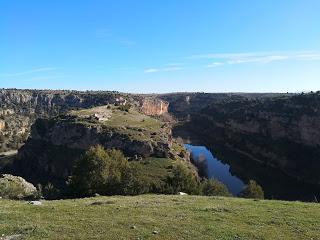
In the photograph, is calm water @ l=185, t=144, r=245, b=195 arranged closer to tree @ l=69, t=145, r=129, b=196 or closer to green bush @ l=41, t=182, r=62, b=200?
green bush @ l=41, t=182, r=62, b=200

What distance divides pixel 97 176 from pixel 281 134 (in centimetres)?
11388

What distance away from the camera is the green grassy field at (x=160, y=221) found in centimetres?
1945

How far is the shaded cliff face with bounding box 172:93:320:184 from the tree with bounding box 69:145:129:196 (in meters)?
79.3

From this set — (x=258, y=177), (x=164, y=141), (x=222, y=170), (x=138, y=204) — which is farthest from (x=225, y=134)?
(x=138, y=204)

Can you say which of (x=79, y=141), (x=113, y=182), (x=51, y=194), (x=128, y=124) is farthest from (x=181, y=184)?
(x=128, y=124)

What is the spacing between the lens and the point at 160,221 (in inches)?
848

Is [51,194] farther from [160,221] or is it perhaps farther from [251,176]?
[251,176]

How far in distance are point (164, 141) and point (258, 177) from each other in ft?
110

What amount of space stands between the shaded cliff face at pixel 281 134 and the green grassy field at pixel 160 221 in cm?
10112

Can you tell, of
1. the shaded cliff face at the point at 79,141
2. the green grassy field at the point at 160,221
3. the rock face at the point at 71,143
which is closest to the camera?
the green grassy field at the point at 160,221

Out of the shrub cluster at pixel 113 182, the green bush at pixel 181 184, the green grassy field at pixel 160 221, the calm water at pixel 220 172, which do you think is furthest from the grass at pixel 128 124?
the green grassy field at pixel 160 221

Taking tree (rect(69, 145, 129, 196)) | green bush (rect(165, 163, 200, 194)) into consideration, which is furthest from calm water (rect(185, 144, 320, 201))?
tree (rect(69, 145, 129, 196))

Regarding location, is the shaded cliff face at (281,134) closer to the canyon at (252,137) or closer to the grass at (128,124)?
the canyon at (252,137)

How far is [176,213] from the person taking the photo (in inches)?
932
